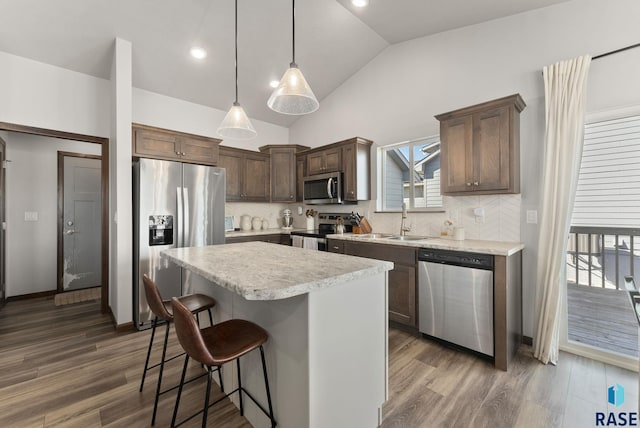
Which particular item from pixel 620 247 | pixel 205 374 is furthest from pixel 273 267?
pixel 620 247

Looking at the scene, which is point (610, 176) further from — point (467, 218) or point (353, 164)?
point (353, 164)

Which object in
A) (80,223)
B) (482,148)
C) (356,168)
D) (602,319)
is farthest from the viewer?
(80,223)

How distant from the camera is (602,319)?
2.39 m

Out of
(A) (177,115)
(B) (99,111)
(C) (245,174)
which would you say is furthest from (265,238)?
(B) (99,111)

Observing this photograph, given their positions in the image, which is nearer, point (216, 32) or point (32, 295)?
point (216, 32)

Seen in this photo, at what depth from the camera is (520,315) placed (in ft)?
8.55

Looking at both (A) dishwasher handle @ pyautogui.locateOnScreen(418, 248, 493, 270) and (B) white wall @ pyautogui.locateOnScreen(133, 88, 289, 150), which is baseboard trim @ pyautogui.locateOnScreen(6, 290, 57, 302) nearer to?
(B) white wall @ pyautogui.locateOnScreen(133, 88, 289, 150)

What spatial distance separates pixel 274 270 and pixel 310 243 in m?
2.45

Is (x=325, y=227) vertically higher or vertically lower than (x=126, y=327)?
higher

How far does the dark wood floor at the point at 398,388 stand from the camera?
5.59ft

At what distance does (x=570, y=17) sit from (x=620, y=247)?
1.97 meters

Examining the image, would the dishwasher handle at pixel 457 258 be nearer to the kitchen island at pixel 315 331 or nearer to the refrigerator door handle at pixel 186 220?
the kitchen island at pixel 315 331

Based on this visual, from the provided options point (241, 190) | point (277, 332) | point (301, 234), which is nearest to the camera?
point (277, 332)

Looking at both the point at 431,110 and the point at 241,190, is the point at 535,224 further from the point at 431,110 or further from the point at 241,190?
the point at 241,190
